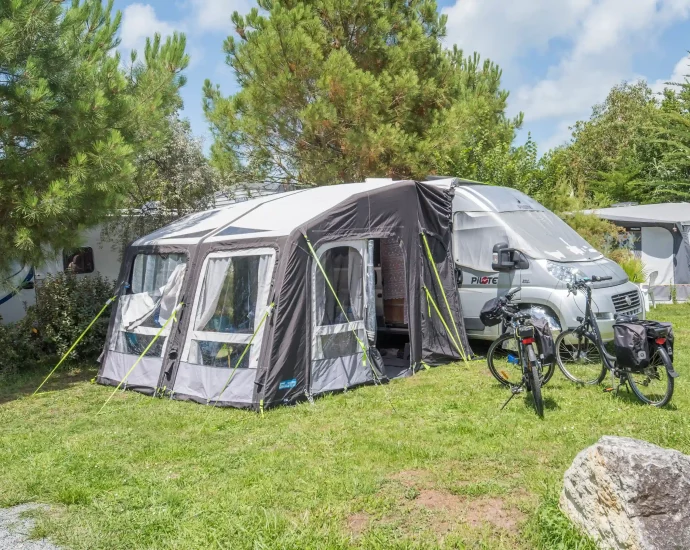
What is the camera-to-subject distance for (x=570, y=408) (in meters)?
5.91

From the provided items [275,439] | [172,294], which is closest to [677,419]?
[275,439]

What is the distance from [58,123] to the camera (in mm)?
7441

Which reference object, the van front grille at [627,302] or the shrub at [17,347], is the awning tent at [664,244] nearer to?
the van front grille at [627,302]

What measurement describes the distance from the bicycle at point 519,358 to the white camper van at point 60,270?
194 inches

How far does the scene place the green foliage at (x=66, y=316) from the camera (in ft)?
29.8

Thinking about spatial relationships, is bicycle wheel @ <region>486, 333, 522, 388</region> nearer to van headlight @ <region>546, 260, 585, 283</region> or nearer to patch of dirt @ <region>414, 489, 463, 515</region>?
van headlight @ <region>546, 260, 585, 283</region>

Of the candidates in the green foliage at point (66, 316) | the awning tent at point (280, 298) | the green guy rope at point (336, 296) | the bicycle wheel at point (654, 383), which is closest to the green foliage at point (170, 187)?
the green foliage at point (66, 316)

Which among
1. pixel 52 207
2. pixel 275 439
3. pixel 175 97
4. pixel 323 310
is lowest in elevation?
pixel 275 439

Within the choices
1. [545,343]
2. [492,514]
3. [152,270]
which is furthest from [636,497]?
[152,270]

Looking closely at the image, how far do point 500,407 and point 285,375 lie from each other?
1981mm

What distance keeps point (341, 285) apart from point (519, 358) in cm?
204

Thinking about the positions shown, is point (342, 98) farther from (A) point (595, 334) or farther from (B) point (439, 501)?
(B) point (439, 501)

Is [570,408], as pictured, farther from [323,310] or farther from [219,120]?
[219,120]

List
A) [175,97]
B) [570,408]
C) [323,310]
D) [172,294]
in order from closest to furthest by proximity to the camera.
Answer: [570,408] < [323,310] < [172,294] < [175,97]
